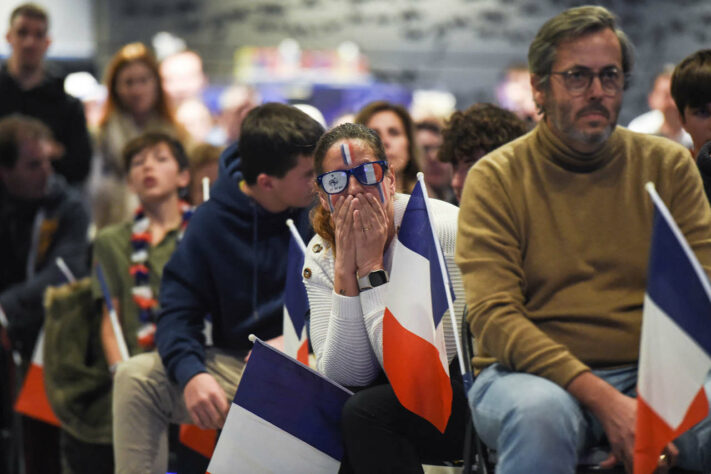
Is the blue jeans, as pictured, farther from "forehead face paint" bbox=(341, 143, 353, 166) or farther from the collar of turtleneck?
"forehead face paint" bbox=(341, 143, 353, 166)

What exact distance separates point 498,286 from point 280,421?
2.72 feet

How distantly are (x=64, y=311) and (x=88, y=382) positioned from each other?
1.09 ft

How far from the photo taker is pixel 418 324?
110 inches

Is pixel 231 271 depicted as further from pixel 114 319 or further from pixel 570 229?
pixel 570 229

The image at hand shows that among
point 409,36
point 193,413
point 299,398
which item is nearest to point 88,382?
point 193,413

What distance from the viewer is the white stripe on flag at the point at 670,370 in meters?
2.29

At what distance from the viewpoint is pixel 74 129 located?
6.00 metres

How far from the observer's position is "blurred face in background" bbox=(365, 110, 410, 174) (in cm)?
461

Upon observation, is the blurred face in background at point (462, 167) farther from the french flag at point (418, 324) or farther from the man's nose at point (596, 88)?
the man's nose at point (596, 88)

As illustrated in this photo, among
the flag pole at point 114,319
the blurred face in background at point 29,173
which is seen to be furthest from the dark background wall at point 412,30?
the flag pole at point 114,319

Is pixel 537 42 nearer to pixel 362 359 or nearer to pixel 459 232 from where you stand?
pixel 459 232

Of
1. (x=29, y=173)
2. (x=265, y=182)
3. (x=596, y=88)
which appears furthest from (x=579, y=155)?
(x=29, y=173)

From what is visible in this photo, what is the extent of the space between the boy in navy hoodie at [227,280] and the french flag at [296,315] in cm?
21

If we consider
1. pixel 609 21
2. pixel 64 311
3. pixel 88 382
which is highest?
pixel 609 21
